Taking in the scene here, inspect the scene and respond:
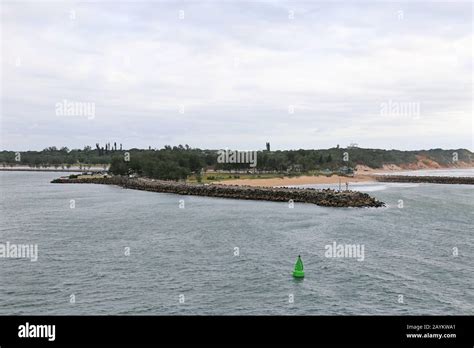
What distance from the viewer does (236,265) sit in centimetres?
3512

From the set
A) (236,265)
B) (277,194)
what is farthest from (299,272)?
(277,194)

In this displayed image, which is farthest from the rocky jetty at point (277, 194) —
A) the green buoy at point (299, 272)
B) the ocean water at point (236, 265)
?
the green buoy at point (299, 272)

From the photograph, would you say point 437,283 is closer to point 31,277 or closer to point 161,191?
point 31,277

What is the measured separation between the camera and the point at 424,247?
42.2 meters

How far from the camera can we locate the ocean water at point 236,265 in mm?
26859

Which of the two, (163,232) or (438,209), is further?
(438,209)

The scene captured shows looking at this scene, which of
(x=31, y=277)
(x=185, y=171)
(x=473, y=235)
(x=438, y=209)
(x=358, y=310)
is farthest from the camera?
(x=185, y=171)

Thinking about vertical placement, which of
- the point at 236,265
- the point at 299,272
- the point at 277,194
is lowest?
the point at 236,265

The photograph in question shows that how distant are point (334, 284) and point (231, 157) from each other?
145646mm

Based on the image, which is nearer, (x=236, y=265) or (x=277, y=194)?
(x=236, y=265)

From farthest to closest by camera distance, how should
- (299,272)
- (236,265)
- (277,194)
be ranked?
1. (277,194)
2. (236,265)
3. (299,272)

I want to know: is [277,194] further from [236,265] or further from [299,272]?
[299,272]
